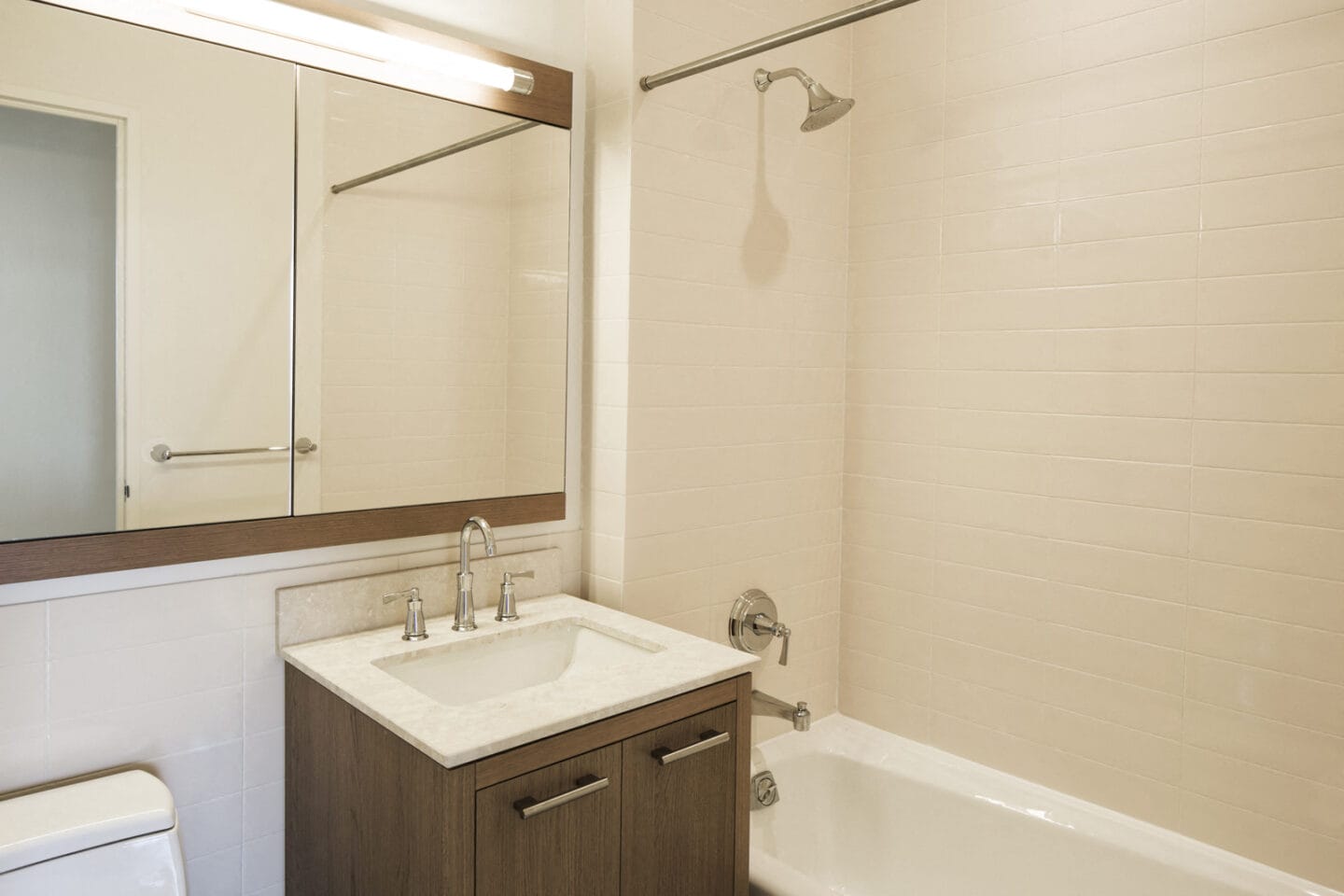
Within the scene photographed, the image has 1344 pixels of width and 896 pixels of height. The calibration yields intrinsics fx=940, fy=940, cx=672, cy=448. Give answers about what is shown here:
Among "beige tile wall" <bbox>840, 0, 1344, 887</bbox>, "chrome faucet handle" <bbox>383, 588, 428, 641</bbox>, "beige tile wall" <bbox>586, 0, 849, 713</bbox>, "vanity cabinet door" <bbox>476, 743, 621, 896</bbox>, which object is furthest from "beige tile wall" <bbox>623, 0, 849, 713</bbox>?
"vanity cabinet door" <bbox>476, 743, 621, 896</bbox>

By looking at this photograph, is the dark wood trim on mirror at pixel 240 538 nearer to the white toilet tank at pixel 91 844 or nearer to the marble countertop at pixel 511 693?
the marble countertop at pixel 511 693

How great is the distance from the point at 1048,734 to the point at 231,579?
69.4 inches

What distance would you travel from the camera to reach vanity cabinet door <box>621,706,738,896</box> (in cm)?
150

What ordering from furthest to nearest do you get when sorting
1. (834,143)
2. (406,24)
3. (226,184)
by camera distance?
(834,143) → (406,24) → (226,184)

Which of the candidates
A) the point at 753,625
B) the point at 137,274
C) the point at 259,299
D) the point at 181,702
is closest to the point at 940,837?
the point at 753,625

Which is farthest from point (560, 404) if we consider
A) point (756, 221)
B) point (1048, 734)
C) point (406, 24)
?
point (1048, 734)

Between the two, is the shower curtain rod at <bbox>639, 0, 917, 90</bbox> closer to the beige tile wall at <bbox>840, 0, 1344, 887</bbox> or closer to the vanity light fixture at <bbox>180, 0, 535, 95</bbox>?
the vanity light fixture at <bbox>180, 0, 535, 95</bbox>

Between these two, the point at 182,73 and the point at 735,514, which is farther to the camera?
the point at 735,514

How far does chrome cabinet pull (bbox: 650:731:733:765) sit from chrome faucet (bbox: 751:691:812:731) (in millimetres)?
392

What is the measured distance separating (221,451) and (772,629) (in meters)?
1.30

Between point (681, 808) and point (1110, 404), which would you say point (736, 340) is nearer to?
point (1110, 404)

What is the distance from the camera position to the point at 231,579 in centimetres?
161

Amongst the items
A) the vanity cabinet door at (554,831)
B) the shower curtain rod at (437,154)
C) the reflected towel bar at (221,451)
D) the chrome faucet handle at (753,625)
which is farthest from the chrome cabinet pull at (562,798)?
the shower curtain rod at (437,154)

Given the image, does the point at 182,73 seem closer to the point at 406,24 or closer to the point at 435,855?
the point at 406,24
